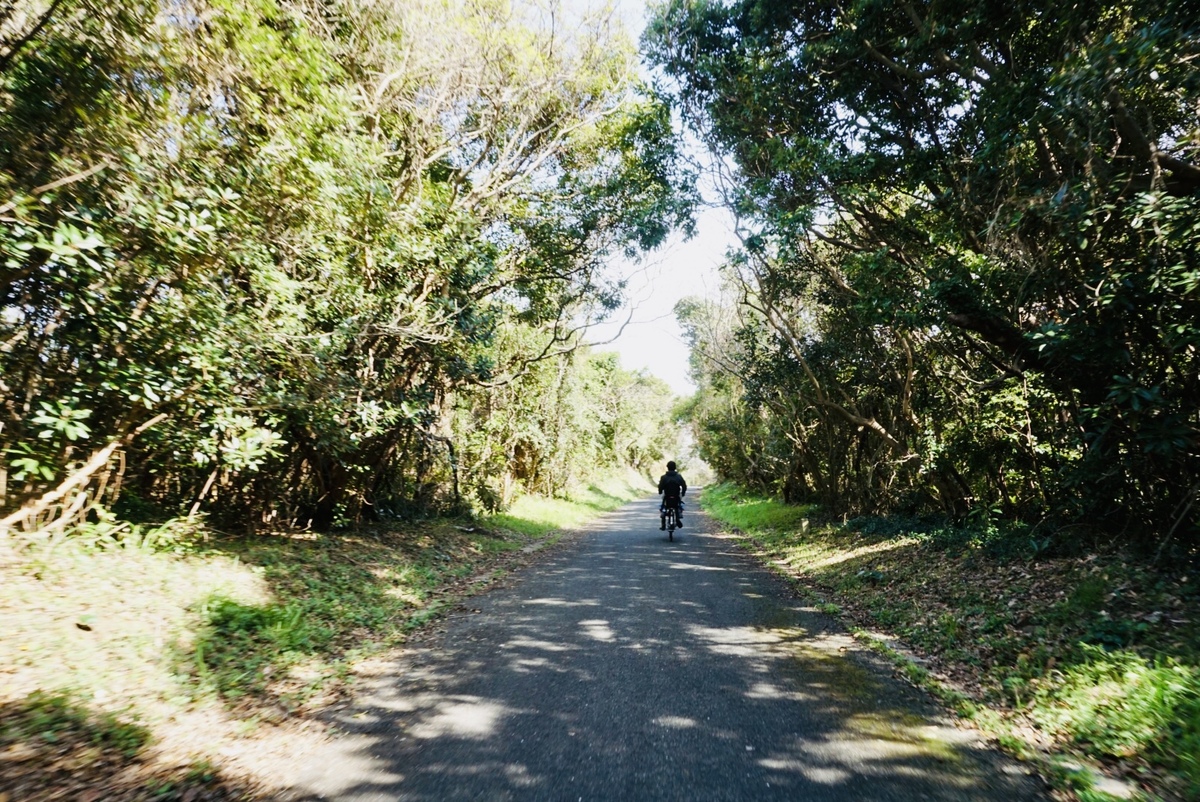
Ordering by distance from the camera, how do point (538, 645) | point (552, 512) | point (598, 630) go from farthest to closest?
point (552, 512)
point (598, 630)
point (538, 645)

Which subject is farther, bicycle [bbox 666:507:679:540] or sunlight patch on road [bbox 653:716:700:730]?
bicycle [bbox 666:507:679:540]

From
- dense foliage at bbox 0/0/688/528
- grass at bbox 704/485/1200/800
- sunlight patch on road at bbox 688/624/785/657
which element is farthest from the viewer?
sunlight patch on road at bbox 688/624/785/657

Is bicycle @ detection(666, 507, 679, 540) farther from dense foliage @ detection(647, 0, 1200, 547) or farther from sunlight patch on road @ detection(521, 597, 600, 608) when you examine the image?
sunlight patch on road @ detection(521, 597, 600, 608)

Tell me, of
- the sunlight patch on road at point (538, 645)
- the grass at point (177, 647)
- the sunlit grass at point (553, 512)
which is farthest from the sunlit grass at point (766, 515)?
the sunlight patch on road at point (538, 645)

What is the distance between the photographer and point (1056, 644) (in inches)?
219

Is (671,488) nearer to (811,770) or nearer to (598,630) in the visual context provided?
(598,630)

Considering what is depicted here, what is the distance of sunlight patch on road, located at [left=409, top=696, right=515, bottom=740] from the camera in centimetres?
429

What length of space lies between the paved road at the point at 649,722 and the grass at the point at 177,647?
0.59m

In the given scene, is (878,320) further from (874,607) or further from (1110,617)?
(1110,617)

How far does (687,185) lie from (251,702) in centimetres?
1237

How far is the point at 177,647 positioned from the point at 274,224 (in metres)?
4.64

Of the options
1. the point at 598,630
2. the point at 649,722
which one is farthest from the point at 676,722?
the point at 598,630

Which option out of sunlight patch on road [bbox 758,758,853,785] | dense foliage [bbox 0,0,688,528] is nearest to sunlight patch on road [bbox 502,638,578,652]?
sunlight patch on road [bbox 758,758,853,785]

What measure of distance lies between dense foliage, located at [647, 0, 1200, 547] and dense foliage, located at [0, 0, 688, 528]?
311 cm
